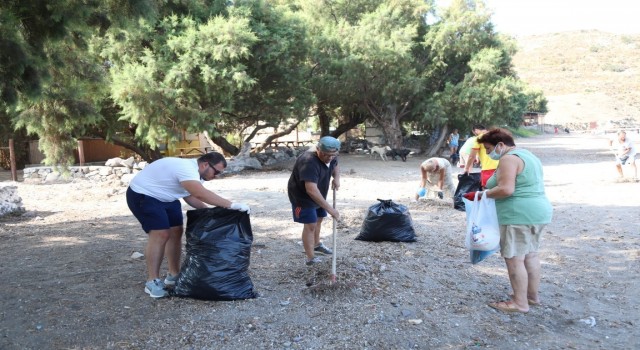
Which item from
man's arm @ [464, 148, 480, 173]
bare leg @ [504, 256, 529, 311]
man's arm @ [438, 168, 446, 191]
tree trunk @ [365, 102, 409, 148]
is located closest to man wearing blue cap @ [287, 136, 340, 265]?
bare leg @ [504, 256, 529, 311]

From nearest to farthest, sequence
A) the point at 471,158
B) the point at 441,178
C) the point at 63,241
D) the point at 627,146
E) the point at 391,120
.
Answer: the point at 63,241
the point at 471,158
the point at 441,178
the point at 627,146
the point at 391,120

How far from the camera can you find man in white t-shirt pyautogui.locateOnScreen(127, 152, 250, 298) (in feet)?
12.5

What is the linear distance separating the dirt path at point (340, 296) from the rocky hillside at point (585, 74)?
2490 inches

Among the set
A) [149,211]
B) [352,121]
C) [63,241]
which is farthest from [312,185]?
[352,121]

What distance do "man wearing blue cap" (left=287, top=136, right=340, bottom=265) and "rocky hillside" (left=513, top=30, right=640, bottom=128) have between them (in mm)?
65049

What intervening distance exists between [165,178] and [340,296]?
172cm

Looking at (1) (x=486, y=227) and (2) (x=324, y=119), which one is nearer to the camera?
(1) (x=486, y=227)

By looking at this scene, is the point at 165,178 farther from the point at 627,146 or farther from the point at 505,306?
the point at 627,146

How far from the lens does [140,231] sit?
704cm

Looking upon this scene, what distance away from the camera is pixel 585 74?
294ft

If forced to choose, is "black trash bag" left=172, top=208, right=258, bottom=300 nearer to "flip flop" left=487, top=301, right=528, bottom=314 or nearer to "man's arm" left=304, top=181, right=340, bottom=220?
"man's arm" left=304, top=181, right=340, bottom=220

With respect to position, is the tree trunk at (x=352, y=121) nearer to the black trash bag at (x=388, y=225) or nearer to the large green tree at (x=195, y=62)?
the large green tree at (x=195, y=62)

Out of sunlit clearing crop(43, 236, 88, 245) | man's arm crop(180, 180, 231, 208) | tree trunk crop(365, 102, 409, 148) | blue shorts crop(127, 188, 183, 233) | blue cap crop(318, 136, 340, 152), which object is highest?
tree trunk crop(365, 102, 409, 148)

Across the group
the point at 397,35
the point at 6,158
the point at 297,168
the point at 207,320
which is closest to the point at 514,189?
the point at 297,168
